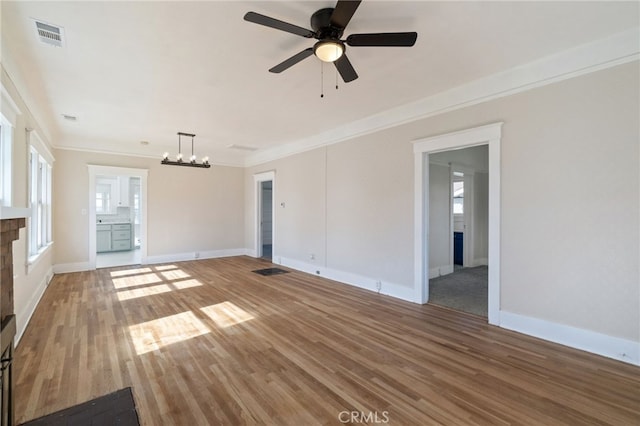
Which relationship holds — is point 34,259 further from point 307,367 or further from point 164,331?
point 307,367

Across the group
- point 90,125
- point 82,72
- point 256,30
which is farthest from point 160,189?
point 256,30

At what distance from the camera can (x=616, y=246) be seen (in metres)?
2.65

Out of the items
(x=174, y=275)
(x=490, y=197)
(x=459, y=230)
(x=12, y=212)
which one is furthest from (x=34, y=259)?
(x=459, y=230)

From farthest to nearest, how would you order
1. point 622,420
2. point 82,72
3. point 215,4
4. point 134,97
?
point 134,97 → point 82,72 → point 215,4 → point 622,420

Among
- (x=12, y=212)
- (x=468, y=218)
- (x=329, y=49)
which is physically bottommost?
(x=468, y=218)

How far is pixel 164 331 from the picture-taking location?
324 cm

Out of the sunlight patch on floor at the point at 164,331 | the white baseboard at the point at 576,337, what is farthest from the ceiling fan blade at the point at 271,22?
the white baseboard at the point at 576,337

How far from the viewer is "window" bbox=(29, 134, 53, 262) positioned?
4070 mm

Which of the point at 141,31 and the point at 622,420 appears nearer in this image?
the point at 622,420

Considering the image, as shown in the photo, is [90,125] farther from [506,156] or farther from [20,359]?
[506,156]

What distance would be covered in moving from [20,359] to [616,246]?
5.55 m

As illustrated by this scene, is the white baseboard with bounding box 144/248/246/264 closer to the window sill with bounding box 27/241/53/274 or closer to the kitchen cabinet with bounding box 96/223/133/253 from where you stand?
the window sill with bounding box 27/241/53/274

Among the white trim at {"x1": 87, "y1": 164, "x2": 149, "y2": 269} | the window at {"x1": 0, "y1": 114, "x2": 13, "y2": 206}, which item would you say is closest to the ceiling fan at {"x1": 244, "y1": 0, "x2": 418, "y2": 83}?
the window at {"x1": 0, "y1": 114, "x2": 13, "y2": 206}

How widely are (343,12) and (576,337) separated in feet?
11.9
